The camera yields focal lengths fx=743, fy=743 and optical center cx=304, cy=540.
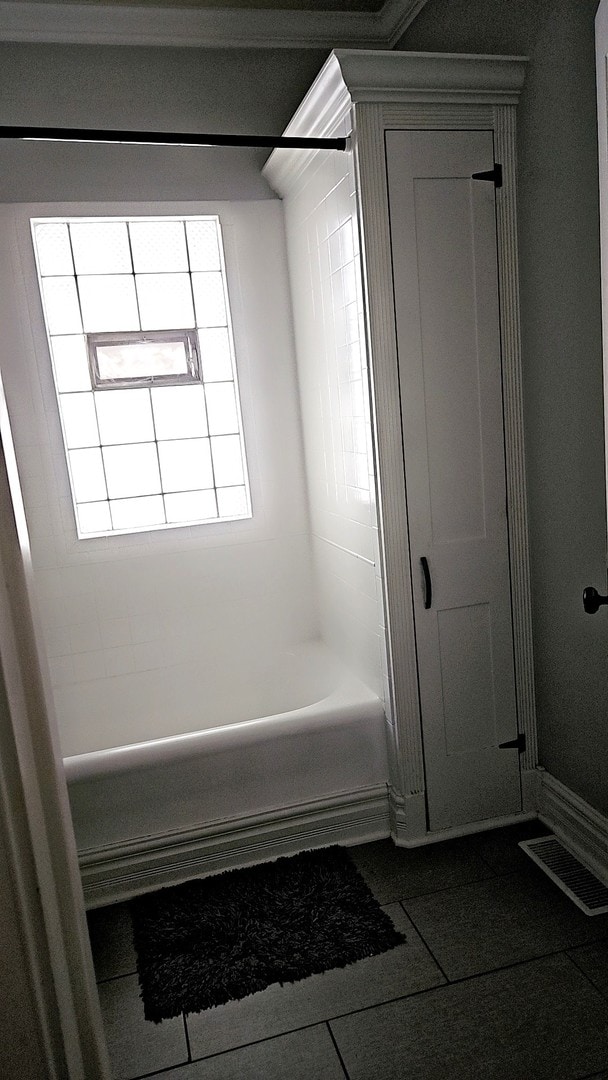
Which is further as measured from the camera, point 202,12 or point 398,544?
point 202,12

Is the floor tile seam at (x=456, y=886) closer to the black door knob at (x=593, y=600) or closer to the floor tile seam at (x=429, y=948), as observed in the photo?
the floor tile seam at (x=429, y=948)

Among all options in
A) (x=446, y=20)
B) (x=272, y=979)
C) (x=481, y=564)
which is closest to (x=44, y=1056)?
(x=272, y=979)

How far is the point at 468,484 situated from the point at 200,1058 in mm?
1798

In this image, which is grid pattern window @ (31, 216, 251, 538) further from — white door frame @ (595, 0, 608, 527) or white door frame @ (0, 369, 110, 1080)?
white door frame @ (0, 369, 110, 1080)

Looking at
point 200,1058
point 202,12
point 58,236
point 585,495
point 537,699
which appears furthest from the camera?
point 58,236

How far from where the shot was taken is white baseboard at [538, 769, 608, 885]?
234 cm

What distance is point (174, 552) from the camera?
11.4ft

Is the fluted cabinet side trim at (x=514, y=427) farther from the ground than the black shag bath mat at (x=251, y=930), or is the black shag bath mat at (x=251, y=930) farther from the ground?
the fluted cabinet side trim at (x=514, y=427)

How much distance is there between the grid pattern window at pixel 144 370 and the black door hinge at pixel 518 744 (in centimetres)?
160

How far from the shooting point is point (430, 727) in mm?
2570

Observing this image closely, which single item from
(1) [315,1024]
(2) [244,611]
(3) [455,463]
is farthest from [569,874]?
(2) [244,611]

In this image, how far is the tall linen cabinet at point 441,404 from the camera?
2.29 meters

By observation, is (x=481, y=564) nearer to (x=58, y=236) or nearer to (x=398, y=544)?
(x=398, y=544)

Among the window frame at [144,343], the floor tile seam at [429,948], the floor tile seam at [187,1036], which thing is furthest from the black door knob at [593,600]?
the window frame at [144,343]
